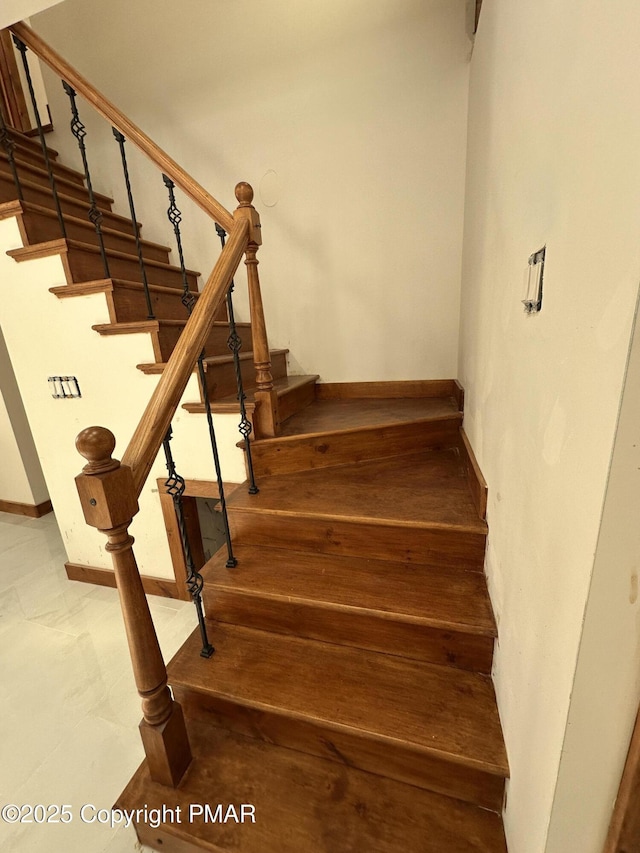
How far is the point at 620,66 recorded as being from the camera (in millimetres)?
395

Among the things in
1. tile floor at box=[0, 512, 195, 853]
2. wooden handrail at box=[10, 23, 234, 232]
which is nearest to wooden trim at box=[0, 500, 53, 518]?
tile floor at box=[0, 512, 195, 853]

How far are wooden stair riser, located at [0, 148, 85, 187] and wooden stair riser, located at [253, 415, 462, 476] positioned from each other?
2050mm

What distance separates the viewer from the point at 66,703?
1480 mm

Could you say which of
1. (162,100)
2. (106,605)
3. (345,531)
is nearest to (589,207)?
(345,531)

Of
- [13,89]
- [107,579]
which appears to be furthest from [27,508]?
[13,89]

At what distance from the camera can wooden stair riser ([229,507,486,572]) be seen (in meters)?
1.20

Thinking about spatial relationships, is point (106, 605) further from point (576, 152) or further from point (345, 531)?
point (576, 152)

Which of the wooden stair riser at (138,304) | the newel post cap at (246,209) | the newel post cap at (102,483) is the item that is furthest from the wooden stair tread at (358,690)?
the newel post cap at (246,209)

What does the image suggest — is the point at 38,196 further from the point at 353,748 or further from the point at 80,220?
the point at 353,748

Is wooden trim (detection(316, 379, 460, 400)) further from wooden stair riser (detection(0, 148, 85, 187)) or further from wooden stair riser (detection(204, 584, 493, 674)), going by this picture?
wooden stair riser (detection(0, 148, 85, 187))

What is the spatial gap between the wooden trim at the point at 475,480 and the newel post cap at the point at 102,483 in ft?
3.33

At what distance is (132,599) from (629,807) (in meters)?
0.98

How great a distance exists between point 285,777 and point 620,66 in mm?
1548

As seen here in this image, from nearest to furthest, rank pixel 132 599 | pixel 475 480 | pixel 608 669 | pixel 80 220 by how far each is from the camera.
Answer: pixel 608 669 → pixel 132 599 → pixel 475 480 → pixel 80 220
